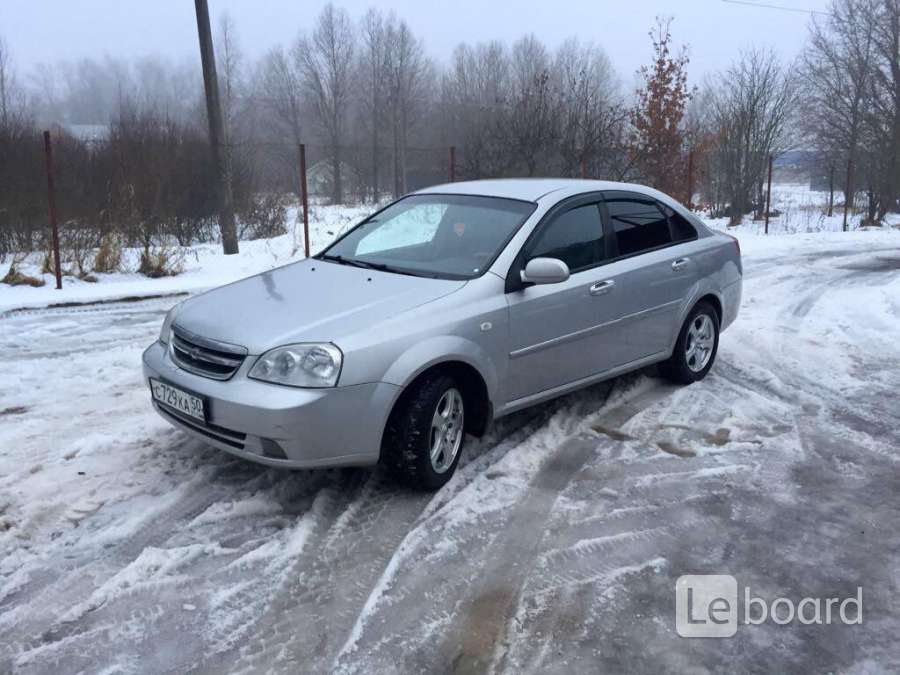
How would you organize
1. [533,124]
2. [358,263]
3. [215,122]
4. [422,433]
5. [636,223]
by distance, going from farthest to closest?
[533,124]
[215,122]
[636,223]
[358,263]
[422,433]

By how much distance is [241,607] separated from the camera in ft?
Result: 10.5

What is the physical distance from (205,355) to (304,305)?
1.87 feet

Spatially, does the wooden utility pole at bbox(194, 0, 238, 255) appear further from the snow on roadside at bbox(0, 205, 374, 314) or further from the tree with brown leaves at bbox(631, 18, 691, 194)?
the tree with brown leaves at bbox(631, 18, 691, 194)

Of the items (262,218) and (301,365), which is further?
(262,218)

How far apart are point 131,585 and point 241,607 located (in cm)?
51

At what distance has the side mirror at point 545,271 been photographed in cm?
453

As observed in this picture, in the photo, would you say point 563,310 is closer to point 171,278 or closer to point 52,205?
point 52,205

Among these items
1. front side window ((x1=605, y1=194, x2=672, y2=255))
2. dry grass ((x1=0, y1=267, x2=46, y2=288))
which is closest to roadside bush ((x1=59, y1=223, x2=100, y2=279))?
dry grass ((x1=0, y1=267, x2=46, y2=288))

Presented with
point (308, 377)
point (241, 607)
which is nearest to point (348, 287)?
point (308, 377)

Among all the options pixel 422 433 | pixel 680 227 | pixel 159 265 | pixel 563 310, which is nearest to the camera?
pixel 422 433

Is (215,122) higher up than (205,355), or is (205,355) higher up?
(215,122)

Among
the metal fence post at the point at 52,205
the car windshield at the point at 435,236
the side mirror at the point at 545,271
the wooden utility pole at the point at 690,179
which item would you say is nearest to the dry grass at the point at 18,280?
the metal fence post at the point at 52,205

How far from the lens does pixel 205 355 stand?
4082 millimetres

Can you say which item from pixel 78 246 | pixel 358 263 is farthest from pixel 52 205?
pixel 358 263
